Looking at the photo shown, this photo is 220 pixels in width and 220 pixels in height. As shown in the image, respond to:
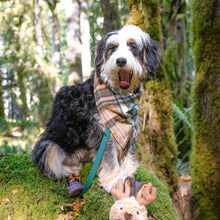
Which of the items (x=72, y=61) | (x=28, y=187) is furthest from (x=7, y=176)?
(x=72, y=61)

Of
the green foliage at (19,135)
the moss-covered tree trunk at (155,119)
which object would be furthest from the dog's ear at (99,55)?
the green foliage at (19,135)

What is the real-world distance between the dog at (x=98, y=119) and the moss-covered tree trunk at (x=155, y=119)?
4.23 ft

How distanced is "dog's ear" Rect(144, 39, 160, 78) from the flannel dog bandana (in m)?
0.36

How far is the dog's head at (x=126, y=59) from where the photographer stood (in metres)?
2.67

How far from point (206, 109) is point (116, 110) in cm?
204

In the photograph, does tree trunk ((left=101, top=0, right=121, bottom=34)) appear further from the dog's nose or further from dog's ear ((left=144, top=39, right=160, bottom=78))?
the dog's nose

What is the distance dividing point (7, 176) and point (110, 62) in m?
1.78

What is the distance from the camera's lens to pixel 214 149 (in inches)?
164

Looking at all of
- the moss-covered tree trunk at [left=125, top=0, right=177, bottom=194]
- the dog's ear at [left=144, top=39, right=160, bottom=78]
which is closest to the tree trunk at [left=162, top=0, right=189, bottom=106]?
the moss-covered tree trunk at [left=125, top=0, right=177, bottom=194]

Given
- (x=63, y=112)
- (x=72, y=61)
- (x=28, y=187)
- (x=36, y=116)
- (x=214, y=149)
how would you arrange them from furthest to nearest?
(x=36, y=116), (x=72, y=61), (x=214, y=149), (x=63, y=112), (x=28, y=187)

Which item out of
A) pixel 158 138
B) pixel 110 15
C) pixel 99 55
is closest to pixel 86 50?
pixel 110 15

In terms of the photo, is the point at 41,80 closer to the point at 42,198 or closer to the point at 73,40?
the point at 73,40

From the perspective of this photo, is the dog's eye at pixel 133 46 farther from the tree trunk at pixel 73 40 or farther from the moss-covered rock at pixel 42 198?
the tree trunk at pixel 73 40

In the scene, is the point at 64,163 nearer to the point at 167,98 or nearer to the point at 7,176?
the point at 7,176
